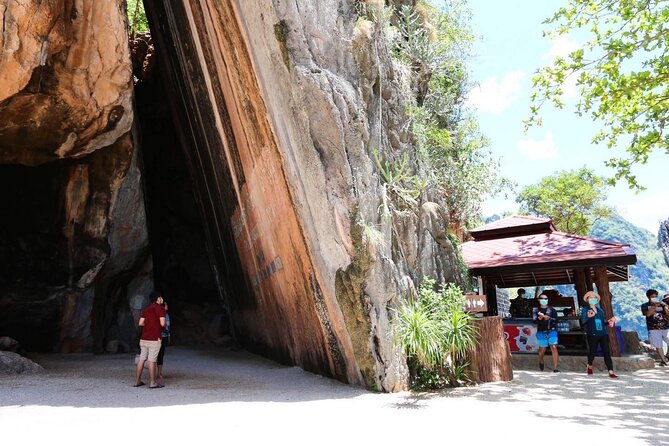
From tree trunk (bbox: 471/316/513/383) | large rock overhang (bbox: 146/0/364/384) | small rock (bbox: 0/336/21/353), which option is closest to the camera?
tree trunk (bbox: 471/316/513/383)

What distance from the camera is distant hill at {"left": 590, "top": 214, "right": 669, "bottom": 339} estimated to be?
61034mm

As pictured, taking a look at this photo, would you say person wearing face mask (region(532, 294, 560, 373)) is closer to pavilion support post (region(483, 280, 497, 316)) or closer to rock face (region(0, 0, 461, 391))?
rock face (region(0, 0, 461, 391))

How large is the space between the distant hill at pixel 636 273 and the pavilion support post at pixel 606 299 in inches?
1897

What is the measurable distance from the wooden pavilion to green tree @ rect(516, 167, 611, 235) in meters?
12.0

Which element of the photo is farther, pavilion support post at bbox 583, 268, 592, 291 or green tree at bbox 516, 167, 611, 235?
green tree at bbox 516, 167, 611, 235

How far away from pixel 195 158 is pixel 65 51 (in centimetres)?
475

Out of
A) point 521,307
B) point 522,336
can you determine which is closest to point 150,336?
point 522,336

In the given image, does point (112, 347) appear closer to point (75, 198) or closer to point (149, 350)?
point (75, 198)

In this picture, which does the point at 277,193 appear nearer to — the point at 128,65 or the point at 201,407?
the point at 201,407

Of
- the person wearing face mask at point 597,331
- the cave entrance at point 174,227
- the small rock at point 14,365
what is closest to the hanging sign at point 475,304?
the person wearing face mask at point 597,331

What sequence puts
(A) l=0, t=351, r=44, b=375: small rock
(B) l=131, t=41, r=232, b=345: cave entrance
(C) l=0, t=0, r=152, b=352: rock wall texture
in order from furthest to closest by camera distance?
(B) l=131, t=41, r=232, b=345: cave entrance, (C) l=0, t=0, r=152, b=352: rock wall texture, (A) l=0, t=351, r=44, b=375: small rock

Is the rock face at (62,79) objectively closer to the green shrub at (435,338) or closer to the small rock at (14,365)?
the small rock at (14,365)

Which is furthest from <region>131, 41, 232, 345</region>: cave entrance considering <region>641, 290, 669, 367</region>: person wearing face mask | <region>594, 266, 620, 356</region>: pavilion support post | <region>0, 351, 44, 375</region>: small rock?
<region>641, 290, 669, 367</region>: person wearing face mask

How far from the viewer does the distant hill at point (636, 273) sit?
61.0 meters
